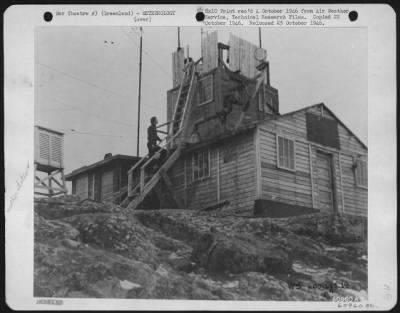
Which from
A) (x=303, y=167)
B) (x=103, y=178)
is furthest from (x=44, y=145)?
(x=303, y=167)

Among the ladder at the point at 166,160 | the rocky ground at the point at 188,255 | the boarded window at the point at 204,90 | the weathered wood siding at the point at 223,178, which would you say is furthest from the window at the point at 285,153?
the ladder at the point at 166,160

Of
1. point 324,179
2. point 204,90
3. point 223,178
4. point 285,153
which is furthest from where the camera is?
point 204,90

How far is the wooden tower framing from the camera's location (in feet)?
37.1

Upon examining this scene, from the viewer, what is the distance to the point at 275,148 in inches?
493

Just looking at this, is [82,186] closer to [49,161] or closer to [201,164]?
[49,161]

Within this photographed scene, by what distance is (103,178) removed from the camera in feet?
38.9

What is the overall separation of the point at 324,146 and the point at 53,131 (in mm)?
4668

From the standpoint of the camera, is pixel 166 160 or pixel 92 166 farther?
pixel 166 160

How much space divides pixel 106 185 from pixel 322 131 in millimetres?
3878

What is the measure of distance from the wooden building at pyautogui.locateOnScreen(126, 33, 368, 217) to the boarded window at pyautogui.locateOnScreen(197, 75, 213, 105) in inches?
0.7

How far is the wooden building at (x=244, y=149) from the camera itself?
12.0 meters

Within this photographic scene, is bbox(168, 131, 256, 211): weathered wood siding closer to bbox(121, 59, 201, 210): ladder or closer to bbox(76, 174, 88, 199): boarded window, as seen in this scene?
bbox(121, 59, 201, 210): ladder

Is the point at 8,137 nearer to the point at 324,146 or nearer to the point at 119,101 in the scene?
the point at 119,101

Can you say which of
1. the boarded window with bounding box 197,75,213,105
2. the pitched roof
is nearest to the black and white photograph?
the pitched roof
